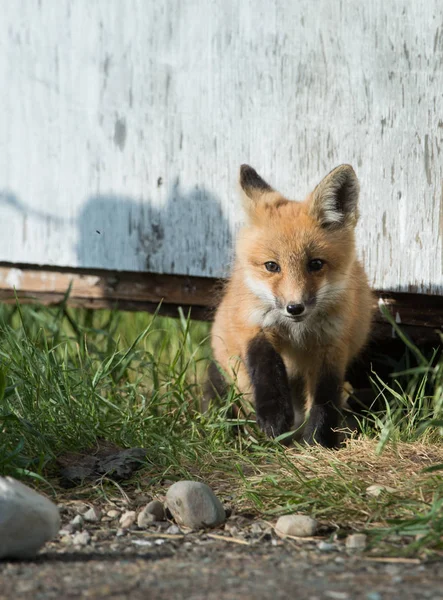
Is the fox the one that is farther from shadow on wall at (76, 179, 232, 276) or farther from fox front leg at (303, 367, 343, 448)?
shadow on wall at (76, 179, 232, 276)

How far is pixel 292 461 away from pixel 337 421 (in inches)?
17.1

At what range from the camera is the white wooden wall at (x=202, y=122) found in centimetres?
409

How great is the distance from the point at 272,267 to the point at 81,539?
1.67 m

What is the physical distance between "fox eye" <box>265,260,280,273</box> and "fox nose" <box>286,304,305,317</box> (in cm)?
24

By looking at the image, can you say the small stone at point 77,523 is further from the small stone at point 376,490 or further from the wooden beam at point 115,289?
the wooden beam at point 115,289

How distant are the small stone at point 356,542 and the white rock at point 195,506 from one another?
1.63ft

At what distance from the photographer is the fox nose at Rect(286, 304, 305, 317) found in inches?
141

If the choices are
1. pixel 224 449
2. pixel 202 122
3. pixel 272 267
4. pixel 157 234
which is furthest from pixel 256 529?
pixel 202 122

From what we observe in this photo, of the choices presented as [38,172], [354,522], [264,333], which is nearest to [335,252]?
[264,333]

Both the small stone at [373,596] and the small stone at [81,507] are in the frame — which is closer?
the small stone at [373,596]

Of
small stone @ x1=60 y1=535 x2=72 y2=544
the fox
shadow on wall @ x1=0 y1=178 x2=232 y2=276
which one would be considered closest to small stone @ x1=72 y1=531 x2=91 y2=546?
small stone @ x1=60 y1=535 x2=72 y2=544

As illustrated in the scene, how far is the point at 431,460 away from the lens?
3164mm

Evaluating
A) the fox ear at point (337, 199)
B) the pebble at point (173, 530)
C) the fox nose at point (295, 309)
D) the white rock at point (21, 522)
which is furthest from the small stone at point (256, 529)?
the fox ear at point (337, 199)

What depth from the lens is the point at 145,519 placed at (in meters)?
2.79
